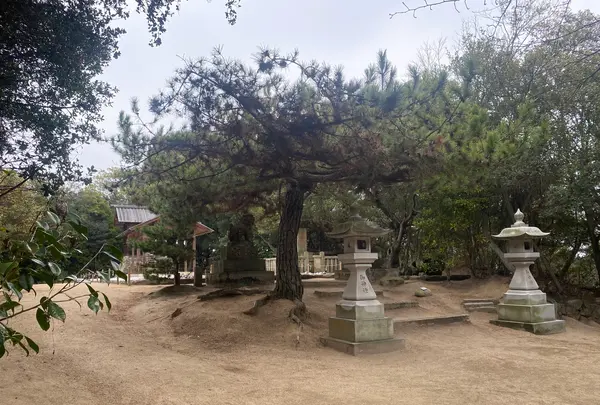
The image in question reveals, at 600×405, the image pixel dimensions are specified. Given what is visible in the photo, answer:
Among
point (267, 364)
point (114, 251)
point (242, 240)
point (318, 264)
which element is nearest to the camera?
point (114, 251)

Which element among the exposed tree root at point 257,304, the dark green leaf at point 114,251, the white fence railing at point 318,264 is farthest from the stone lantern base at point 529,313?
the white fence railing at point 318,264

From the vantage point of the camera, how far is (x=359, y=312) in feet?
23.6

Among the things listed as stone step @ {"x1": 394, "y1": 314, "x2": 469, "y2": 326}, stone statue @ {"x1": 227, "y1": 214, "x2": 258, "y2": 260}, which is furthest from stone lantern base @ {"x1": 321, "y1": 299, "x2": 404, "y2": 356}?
stone statue @ {"x1": 227, "y1": 214, "x2": 258, "y2": 260}

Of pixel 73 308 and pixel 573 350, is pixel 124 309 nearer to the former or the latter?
pixel 73 308

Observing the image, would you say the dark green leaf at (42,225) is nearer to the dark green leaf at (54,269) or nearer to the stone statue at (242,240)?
the dark green leaf at (54,269)

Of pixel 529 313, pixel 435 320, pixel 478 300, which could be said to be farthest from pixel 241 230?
pixel 529 313

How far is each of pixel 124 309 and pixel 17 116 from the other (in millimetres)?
6467

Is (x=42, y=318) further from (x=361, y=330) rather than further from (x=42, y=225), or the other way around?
(x=361, y=330)

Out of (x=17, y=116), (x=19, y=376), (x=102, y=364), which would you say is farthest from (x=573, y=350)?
(x=17, y=116)

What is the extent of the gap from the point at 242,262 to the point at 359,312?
6.29 m

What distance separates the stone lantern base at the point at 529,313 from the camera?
947 cm

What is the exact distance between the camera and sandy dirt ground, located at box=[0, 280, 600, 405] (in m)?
4.69

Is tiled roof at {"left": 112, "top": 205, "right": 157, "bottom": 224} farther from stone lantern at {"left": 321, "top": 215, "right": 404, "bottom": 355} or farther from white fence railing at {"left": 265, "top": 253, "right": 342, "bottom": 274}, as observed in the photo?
stone lantern at {"left": 321, "top": 215, "right": 404, "bottom": 355}

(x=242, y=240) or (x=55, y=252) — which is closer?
(x=55, y=252)
